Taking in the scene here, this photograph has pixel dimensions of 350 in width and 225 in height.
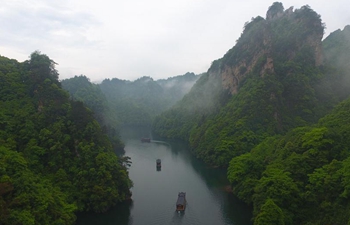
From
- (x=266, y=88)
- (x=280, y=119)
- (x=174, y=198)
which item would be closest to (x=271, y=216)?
(x=174, y=198)

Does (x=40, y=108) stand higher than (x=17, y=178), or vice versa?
(x=40, y=108)

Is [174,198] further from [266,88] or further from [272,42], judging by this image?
[272,42]

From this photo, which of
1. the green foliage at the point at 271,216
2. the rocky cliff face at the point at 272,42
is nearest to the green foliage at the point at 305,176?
the green foliage at the point at 271,216

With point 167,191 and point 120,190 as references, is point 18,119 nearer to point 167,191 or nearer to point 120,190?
point 120,190

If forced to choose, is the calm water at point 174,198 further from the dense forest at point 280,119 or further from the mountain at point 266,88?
the mountain at point 266,88

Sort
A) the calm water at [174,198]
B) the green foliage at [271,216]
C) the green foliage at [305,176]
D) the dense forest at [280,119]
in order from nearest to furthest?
the green foliage at [271,216]
the green foliage at [305,176]
the dense forest at [280,119]
the calm water at [174,198]

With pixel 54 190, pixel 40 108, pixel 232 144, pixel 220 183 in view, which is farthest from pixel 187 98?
pixel 54 190

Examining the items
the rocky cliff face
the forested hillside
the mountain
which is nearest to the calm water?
the forested hillside

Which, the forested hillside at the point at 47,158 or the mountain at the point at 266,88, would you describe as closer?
the forested hillside at the point at 47,158
